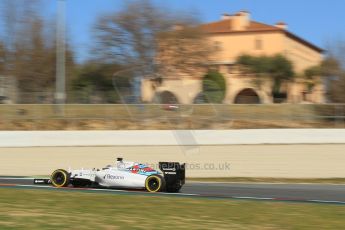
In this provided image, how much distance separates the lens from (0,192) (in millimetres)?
13523

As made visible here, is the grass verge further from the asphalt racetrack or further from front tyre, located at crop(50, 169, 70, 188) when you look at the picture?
front tyre, located at crop(50, 169, 70, 188)

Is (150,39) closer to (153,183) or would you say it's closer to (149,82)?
(149,82)

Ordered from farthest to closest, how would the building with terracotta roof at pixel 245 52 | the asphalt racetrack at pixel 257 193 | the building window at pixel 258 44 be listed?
the building window at pixel 258 44, the building with terracotta roof at pixel 245 52, the asphalt racetrack at pixel 257 193

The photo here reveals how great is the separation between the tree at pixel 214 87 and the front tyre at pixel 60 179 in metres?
17.7

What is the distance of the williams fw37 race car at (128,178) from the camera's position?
51.4ft

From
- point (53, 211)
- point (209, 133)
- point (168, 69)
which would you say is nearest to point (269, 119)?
point (209, 133)

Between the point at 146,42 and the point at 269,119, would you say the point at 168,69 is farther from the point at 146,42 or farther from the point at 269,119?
the point at 269,119

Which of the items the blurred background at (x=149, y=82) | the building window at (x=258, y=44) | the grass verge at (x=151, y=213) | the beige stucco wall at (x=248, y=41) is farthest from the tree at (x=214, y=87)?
the building window at (x=258, y=44)

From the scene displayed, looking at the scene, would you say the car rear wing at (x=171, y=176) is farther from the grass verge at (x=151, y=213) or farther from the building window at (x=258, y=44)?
the building window at (x=258, y=44)

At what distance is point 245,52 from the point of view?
7219cm

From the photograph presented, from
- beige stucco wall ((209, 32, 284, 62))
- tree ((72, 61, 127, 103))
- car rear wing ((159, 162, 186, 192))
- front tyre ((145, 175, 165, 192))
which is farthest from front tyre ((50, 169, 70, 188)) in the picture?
beige stucco wall ((209, 32, 284, 62))

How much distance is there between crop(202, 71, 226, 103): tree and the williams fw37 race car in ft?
56.6

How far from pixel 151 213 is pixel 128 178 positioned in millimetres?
5799

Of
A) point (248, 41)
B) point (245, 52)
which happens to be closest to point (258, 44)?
point (248, 41)
